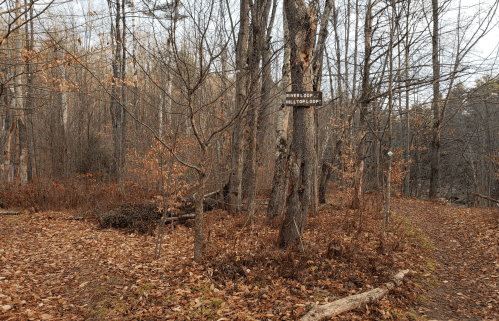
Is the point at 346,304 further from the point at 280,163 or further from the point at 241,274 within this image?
the point at 280,163

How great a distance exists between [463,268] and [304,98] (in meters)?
4.15

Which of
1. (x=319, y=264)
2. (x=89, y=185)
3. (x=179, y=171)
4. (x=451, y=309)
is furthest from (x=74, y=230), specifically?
(x=451, y=309)

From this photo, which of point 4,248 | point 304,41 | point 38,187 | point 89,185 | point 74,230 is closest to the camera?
point 304,41

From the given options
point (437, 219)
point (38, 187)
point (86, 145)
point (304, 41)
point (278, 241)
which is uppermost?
point (304, 41)

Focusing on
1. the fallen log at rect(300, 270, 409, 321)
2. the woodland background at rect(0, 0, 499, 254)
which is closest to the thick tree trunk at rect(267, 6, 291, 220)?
the woodland background at rect(0, 0, 499, 254)

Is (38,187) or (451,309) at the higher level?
(38,187)

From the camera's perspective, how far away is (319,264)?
188 inches

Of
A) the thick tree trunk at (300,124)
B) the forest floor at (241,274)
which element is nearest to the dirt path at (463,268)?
the forest floor at (241,274)

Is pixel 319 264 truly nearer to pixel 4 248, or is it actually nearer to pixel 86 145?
pixel 4 248

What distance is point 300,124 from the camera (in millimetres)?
5078

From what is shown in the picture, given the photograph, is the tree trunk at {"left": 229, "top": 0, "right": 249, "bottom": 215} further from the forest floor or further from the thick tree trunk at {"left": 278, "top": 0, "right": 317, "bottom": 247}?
the thick tree trunk at {"left": 278, "top": 0, "right": 317, "bottom": 247}

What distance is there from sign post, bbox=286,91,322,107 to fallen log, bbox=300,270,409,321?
9.45ft

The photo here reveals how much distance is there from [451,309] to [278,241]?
260 cm

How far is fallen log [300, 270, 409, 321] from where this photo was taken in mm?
3336
